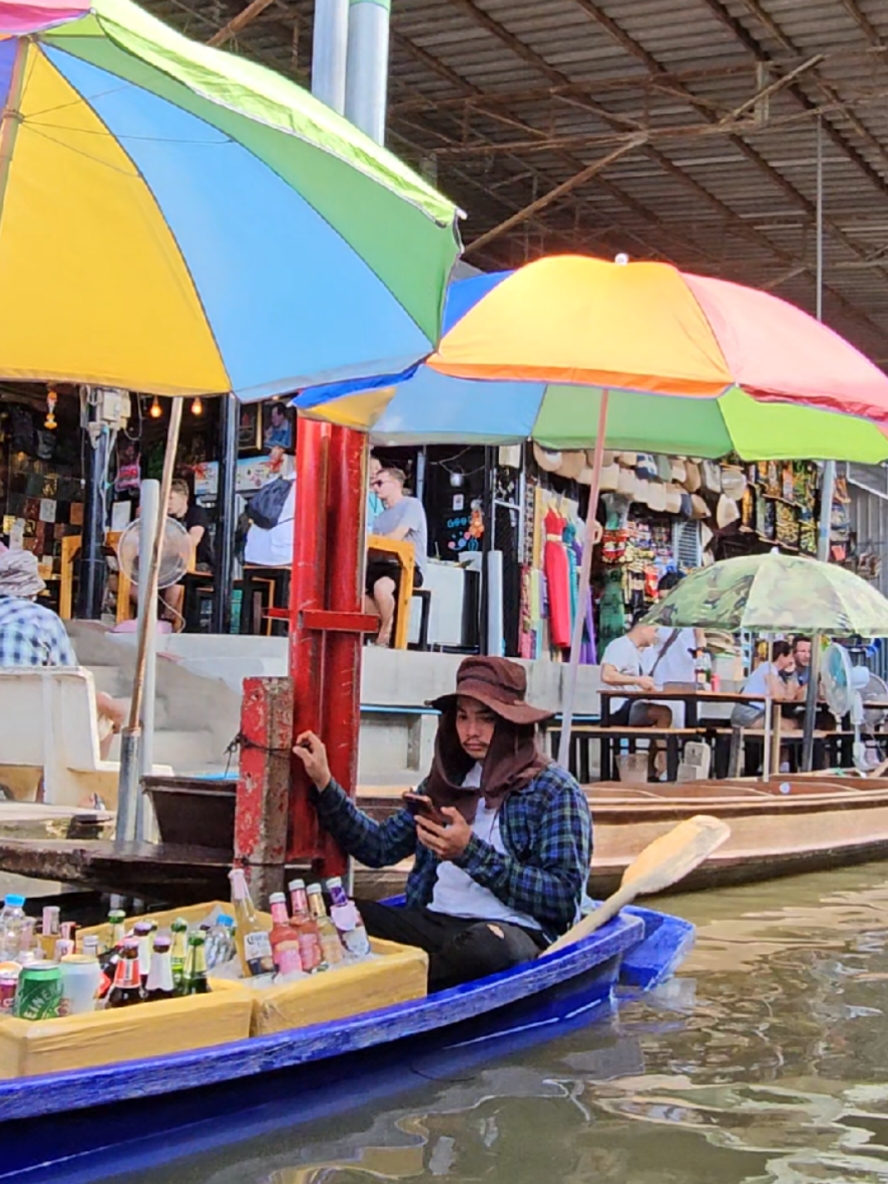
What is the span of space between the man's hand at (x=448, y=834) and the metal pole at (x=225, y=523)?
733 centimetres

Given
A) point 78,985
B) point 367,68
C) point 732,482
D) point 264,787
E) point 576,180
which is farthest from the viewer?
point 732,482

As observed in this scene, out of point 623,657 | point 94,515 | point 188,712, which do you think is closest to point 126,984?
point 188,712

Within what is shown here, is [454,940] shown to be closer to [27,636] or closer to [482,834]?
[482,834]

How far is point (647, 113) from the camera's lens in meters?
11.1

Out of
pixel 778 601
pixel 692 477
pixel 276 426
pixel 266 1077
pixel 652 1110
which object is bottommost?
pixel 652 1110

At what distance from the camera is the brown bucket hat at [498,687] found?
467 centimetres

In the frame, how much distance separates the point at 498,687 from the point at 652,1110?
142 centimetres

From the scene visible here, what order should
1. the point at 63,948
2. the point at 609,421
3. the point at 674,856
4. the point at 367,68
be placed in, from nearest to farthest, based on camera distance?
the point at 63,948
the point at 367,68
the point at 674,856
the point at 609,421

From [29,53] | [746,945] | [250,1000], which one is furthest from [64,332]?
[746,945]

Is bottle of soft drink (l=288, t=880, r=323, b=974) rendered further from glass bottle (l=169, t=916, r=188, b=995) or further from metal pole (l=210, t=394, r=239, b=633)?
metal pole (l=210, t=394, r=239, b=633)

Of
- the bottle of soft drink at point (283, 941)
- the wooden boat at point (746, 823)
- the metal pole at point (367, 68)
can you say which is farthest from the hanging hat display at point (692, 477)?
the bottle of soft drink at point (283, 941)

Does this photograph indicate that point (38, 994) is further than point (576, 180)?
No

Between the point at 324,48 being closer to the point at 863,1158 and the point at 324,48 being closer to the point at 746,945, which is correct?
the point at 863,1158

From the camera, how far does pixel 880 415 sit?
603cm
